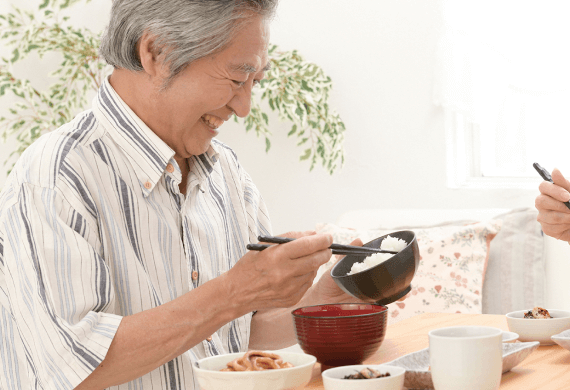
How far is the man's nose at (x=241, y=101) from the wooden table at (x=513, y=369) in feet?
1.75

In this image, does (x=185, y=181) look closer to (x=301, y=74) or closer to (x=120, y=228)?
(x=120, y=228)

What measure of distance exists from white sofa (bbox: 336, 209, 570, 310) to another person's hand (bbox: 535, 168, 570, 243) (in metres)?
0.73

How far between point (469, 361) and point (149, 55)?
Answer: 782mm

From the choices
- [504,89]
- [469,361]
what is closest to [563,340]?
[469,361]

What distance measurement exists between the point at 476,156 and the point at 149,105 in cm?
202

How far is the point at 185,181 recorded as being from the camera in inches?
52.4

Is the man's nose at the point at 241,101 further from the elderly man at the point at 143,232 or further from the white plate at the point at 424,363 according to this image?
the white plate at the point at 424,363

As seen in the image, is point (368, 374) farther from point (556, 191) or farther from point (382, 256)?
point (556, 191)

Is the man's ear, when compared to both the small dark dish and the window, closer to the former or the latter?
the small dark dish

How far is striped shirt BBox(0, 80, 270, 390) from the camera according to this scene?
3.19ft

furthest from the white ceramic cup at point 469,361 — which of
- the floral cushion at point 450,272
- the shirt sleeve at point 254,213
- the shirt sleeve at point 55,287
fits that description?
the floral cushion at point 450,272

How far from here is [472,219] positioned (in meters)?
2.51

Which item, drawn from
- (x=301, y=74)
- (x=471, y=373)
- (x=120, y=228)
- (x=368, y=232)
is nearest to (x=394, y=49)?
(x=301, y=74)

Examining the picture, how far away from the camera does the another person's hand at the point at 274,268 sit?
999 mm
